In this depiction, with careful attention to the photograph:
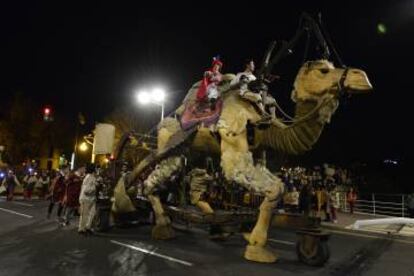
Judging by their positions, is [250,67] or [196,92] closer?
[250,67]

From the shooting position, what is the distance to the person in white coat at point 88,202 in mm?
10703

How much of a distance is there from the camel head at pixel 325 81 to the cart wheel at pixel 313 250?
8.45 feet

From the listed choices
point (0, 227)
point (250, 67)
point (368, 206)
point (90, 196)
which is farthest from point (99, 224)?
point (368, 206)

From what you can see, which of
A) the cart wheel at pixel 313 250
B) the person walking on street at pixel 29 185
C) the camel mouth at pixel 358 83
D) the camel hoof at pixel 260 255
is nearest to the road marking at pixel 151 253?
the camel hoof at pixel 260 255

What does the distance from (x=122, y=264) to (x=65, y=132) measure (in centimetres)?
4771

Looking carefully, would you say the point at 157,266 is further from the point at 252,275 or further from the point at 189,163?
the point at 189,163

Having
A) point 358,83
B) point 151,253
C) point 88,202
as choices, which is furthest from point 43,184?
point 358,83

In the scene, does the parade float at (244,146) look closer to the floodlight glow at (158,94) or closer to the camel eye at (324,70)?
the camel eye at (324,70)

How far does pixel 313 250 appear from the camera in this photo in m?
7.47

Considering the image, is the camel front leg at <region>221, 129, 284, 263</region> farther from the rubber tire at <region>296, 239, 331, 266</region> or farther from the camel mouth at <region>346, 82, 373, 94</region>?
the camel mouth at <region>346, 82, 373, 94</region>

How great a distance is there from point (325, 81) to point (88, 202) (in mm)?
6851

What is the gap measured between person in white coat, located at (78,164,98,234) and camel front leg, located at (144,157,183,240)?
5.33 ft

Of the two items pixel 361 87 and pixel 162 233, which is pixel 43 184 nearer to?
pixel 162 233

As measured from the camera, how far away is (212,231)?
10336 mm
